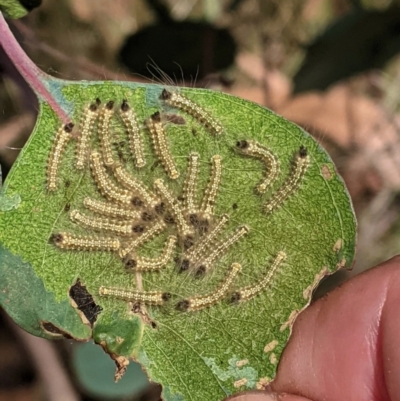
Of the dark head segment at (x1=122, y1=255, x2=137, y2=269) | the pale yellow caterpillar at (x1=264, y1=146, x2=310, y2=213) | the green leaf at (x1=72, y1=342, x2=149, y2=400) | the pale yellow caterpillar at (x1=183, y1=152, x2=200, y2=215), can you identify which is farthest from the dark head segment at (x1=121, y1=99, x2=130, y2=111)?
the green leaf at (x1=72, y1=342, x2=149, y2=400)

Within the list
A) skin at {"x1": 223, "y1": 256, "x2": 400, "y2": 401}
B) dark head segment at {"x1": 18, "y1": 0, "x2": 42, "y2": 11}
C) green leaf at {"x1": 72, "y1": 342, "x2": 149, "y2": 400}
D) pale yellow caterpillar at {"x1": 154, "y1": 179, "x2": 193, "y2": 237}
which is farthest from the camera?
green leaf at {"x1": 72, "y1": 342, "x2": 149, "y2": 400}

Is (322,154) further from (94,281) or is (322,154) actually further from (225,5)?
(225,5)

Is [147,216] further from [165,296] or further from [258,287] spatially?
[258,287]

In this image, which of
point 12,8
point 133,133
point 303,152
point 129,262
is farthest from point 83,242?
point 12,8

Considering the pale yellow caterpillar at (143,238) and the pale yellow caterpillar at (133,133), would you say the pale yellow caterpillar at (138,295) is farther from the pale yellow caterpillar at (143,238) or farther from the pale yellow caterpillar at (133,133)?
the pale yellow caterpillar at (133,133)

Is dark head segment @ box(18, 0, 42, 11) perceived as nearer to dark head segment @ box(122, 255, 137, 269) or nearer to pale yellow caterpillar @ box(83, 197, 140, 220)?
pale yellow caterpillar @ box(83, 197, 140, 220)

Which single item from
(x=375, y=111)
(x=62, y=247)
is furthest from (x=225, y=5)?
(x=62, y=247)

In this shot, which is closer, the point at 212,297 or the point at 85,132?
the point at 85,132
